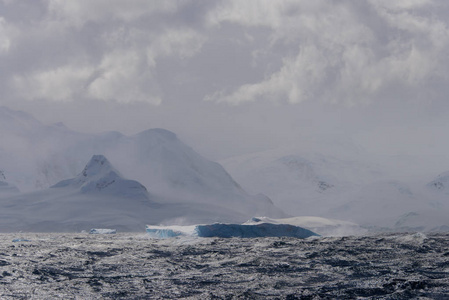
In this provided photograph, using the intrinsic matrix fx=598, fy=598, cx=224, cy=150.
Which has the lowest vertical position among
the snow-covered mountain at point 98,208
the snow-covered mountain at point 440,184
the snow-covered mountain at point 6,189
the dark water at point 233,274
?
the dark water at point 233,274

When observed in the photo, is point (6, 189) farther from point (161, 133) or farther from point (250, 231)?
point (250, 231)

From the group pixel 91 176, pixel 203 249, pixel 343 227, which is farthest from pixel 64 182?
pixel 203 249

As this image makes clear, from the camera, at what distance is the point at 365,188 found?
14162cm

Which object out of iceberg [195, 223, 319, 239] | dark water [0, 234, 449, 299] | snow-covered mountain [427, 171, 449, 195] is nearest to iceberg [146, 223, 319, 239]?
iceberg [195, 223, 319, 239]

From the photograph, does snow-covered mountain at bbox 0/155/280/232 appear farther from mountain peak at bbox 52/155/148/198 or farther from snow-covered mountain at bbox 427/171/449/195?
snow-covered mountain at bbox 427/171/449/195

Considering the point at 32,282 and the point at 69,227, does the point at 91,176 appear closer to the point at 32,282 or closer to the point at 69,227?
the point at 69,227

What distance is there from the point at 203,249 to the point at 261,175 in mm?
131395

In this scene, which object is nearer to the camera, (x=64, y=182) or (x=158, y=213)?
(x=158, y=213)

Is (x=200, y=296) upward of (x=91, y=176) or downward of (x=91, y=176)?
downward

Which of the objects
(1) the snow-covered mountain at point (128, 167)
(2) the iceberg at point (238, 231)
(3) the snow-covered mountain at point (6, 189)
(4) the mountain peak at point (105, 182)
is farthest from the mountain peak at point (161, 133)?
(2) the iceberg at point (238, 231)

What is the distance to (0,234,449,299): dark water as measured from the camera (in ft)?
49.0

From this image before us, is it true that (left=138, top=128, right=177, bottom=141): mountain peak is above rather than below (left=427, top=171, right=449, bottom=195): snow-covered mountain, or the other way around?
above

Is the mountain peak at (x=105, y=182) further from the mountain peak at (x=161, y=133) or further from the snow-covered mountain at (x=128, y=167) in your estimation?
the mountain peak at (x=161, y=133)

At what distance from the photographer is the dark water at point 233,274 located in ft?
49.0
